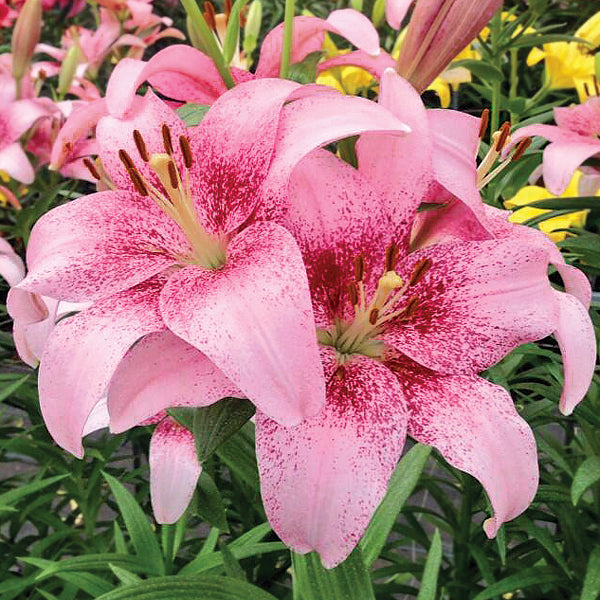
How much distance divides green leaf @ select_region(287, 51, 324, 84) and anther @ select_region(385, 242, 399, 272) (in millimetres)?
128

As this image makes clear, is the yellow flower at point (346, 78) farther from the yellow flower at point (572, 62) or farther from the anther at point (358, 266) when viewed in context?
the anther at point (358, 266)

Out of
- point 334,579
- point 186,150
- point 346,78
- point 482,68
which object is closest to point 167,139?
point 186,150

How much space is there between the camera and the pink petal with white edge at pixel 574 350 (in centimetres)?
33

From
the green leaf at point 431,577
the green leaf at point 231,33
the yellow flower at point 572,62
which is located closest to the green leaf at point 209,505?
the green leaf at point 431,577

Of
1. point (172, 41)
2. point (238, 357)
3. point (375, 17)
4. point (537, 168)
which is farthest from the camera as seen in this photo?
point (172, 41)

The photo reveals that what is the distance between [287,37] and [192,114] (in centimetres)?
7

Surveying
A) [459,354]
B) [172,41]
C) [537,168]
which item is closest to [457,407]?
[459,354]

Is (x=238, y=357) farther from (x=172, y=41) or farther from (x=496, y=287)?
(x=172, y=41)

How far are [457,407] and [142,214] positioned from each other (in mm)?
172

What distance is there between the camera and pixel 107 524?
1037 mm

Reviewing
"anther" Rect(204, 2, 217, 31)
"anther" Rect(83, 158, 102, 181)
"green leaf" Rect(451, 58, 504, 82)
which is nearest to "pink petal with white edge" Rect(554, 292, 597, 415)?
"anther" Rect(83, 158, 102, 181)

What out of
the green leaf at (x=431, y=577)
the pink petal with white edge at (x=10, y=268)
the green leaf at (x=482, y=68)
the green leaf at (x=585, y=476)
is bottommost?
the green leaf at (x=431, y=577)

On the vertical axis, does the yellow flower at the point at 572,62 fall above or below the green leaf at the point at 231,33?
below

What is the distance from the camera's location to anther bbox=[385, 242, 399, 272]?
32 centimetres
